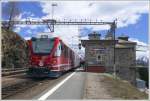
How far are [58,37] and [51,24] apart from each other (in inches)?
1134

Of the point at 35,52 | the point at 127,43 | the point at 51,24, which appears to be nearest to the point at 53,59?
the point at 35,52

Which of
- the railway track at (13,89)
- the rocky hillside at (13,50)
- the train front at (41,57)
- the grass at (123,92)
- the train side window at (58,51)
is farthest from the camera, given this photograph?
the rocky hillside at (13,50)

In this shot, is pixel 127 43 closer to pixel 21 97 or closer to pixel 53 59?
pixel 53 59

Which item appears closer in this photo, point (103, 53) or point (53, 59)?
point (53, 59)

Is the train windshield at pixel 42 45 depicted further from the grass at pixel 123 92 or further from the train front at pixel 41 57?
the grass at pixel 123 92

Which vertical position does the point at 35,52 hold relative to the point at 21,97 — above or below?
above

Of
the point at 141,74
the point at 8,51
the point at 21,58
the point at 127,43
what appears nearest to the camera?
the point at 8,51

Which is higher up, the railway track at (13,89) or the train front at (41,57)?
the train front at (41,57)

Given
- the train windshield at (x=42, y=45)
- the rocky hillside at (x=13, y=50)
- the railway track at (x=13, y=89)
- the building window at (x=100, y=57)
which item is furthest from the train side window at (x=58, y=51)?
the building window at (x=100, y=57)

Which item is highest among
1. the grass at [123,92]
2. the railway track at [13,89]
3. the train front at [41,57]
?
the train front at [41,57]

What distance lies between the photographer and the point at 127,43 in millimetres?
67688

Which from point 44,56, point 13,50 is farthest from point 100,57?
point 44,56

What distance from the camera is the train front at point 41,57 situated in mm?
28408

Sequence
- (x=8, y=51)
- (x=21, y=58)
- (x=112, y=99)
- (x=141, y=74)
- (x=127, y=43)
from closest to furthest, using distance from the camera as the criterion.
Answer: (x=112, y=99) < (x=8, y=51) < (x=21, y=58) < (x=127, y=43) < (x=141, y=74)
